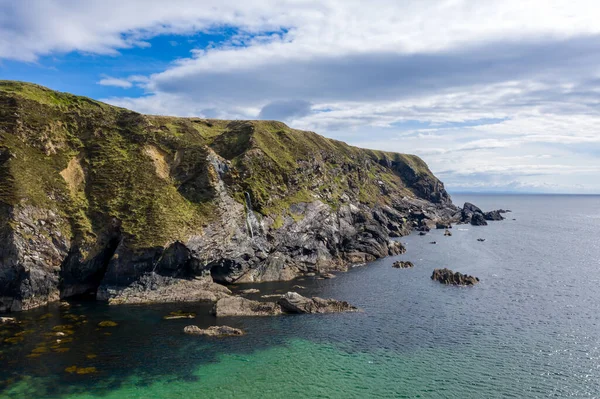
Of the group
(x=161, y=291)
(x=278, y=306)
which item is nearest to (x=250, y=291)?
(x=278, y=306)

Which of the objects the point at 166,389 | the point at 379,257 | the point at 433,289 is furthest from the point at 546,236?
the point at 166,389


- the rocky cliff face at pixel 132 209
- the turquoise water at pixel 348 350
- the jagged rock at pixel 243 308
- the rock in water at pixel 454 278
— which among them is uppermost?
the rocky cliff face at pixel 132 209

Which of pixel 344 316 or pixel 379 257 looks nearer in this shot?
pixel 344 316

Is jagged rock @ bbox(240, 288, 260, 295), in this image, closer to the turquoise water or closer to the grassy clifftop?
the turquoise water

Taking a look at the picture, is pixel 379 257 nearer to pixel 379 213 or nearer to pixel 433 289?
pixel 433 289

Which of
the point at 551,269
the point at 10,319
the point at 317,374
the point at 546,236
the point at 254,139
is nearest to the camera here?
the point at 317,374

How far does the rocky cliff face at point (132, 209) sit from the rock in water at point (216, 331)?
22461mm

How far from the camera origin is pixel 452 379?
155ft

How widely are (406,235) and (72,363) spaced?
15582 centimetres

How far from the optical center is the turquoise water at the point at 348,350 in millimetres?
44844

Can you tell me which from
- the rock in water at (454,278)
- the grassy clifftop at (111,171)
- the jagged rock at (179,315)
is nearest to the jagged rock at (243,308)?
the jagged rock at (179,315)

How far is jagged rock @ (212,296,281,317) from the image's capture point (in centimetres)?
7075

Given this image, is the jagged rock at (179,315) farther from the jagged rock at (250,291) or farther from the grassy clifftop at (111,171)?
the grassy clifftop at (111,171)

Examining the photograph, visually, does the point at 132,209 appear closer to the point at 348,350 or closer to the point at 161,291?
the point at 161,291
